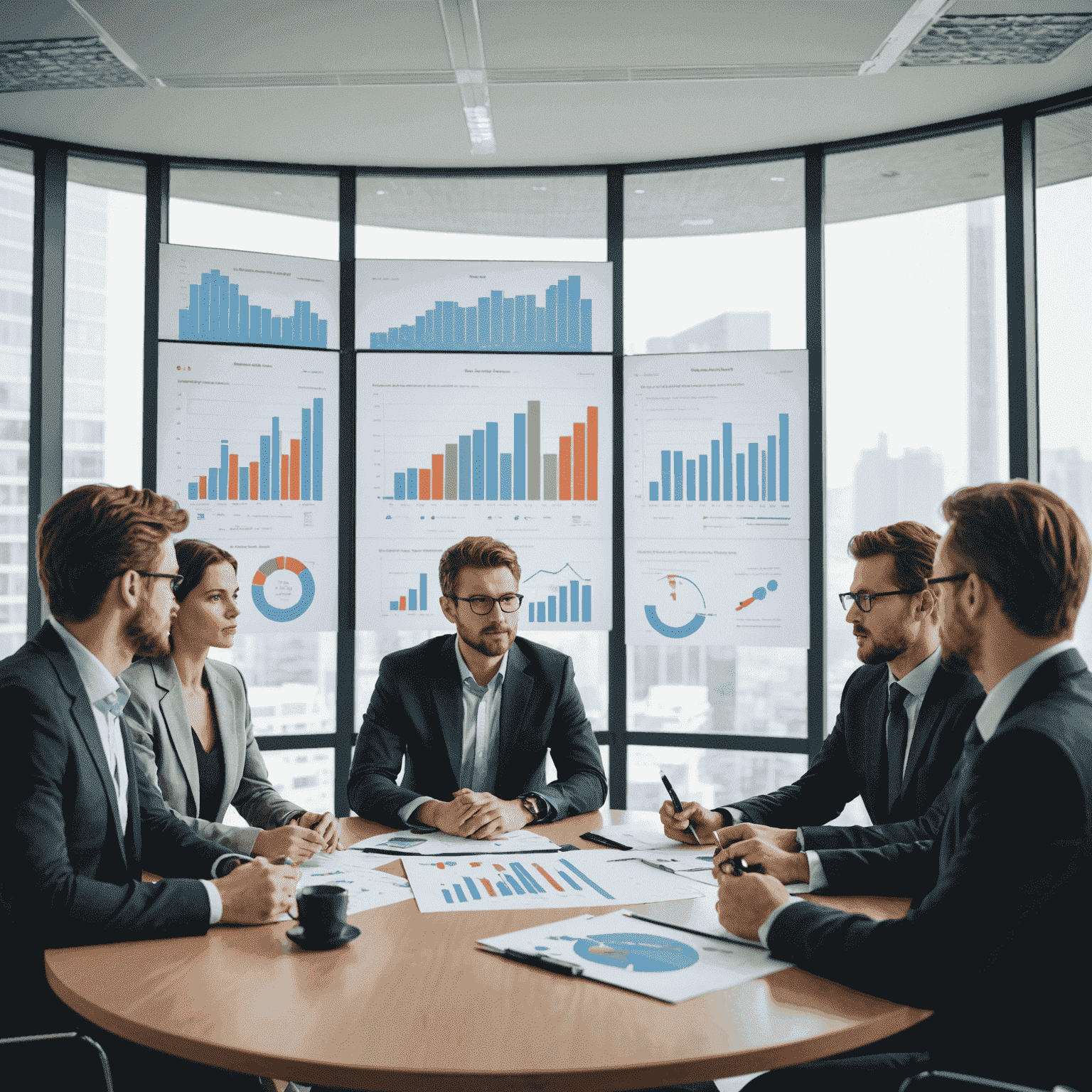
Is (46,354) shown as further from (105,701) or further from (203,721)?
(105,701)

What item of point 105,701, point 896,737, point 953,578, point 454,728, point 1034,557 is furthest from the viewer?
point 454,728

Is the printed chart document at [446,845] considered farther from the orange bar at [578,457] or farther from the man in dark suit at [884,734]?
the orange bar at [578,457]

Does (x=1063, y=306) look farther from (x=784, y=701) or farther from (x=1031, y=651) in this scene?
(x=1031, y=651)

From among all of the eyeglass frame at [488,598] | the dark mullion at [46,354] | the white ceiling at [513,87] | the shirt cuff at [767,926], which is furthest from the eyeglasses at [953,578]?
the dark mullion at [46,354]

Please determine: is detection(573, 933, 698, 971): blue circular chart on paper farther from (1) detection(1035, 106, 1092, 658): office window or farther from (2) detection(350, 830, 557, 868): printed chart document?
(1) detection(1035, 106, 1092, 658): office window

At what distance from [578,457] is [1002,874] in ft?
10.4

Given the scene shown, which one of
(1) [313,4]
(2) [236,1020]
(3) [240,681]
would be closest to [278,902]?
(2) [236,1020]

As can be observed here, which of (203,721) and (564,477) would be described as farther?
(564,477)

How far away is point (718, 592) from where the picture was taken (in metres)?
4.24

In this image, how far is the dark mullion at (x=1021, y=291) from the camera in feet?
12.3

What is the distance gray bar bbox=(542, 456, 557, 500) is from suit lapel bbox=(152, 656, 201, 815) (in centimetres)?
211

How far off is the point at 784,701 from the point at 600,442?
1435 millimetres

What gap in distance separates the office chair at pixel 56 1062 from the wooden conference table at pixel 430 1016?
82 mm

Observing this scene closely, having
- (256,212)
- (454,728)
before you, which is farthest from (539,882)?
(256,212)
